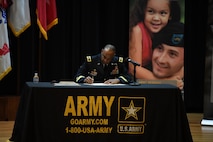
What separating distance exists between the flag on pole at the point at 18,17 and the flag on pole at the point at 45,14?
0.62 ft

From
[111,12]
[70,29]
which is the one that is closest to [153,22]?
[111,12]

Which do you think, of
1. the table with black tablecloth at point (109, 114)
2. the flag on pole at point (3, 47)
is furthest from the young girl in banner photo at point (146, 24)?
the table with black tablecloth at point (109, 114)

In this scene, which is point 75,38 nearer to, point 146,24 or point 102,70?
point 146,24

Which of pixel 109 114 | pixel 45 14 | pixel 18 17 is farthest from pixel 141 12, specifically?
pixel 109 114

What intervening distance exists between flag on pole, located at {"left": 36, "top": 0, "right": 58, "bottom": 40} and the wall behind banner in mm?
522

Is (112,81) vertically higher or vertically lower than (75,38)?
lower

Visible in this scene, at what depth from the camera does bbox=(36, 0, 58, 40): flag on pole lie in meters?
5.39

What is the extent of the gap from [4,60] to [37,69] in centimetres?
97

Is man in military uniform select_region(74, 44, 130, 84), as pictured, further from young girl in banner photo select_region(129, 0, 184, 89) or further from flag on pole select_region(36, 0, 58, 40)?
young girl in banner photo select_region(129, 0, 184, 89)

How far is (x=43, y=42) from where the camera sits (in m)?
6.14

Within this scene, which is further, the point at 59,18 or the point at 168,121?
the point at 59,18

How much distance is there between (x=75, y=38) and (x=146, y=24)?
3.73 feet

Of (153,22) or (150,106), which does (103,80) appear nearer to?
(150,106)

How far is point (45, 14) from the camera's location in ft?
17.9
